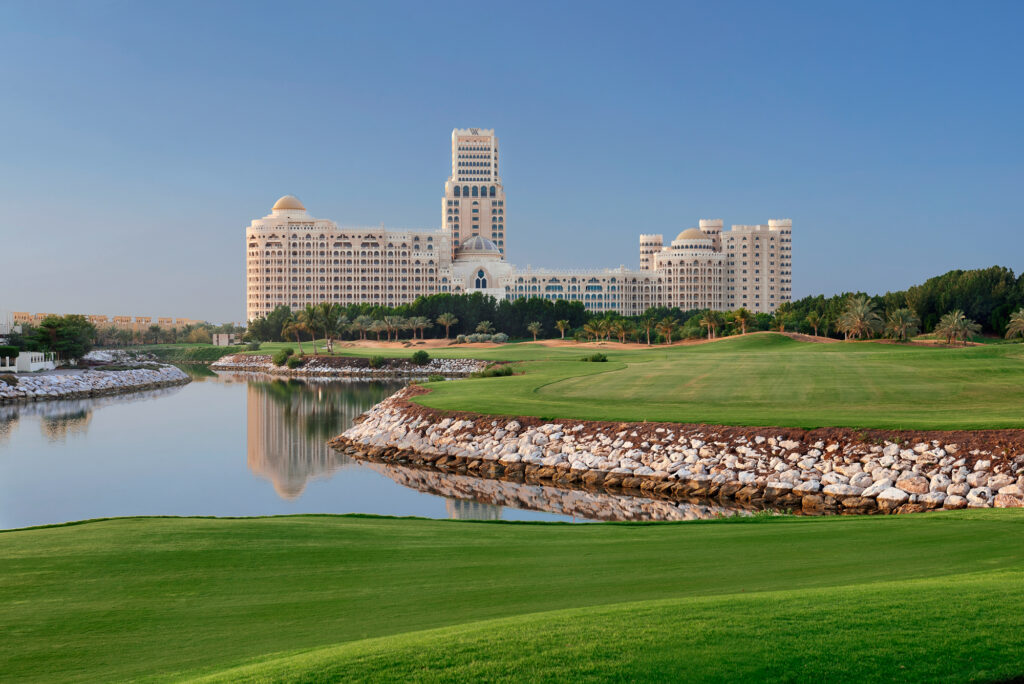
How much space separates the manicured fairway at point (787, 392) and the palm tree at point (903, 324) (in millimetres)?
29956

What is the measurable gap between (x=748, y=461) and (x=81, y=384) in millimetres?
62916

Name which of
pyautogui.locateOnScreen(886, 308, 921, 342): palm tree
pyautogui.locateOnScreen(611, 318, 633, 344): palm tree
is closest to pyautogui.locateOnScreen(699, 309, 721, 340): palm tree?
pyautogui.locateOnScreen(611, 318, 633, 344): palm tree

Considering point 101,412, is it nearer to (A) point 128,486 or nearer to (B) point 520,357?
(A) point 128,486

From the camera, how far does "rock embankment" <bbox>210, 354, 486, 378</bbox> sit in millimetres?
85781

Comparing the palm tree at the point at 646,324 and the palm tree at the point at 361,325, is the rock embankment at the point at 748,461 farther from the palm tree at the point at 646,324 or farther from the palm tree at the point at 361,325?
the palm tree at the point at 361,325

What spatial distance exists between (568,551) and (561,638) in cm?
530

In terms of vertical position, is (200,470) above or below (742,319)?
below

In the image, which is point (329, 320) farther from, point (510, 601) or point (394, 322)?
point (510, 601)

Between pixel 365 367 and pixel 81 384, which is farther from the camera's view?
pixel 365 367

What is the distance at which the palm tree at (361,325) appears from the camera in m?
128

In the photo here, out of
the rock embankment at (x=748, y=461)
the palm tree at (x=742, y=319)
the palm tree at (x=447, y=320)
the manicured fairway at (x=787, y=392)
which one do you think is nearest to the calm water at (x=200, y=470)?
the rock embankment at (x=748, y=461)

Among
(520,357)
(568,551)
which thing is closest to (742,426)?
(568,551)

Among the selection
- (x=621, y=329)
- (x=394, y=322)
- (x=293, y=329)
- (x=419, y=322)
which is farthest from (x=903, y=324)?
(x=293, y=329)

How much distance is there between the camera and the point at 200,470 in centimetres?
3164
